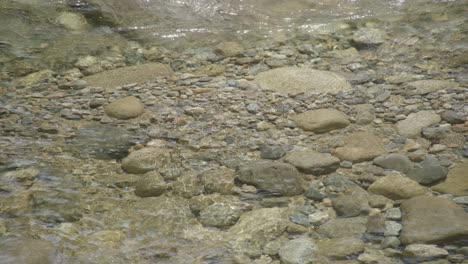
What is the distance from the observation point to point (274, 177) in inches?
129

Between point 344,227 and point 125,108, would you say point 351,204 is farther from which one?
point 125,108

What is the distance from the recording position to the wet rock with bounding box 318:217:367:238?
278 cm

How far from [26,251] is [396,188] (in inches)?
84.0

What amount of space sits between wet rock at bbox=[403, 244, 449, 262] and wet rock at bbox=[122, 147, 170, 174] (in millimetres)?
1703

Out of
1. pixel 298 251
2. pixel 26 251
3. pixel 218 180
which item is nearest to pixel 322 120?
pixel 218 180

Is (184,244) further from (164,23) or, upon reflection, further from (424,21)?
(424,21)

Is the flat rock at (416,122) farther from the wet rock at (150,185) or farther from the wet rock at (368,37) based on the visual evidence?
the wet rock at (150,185)

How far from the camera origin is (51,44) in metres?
5.34

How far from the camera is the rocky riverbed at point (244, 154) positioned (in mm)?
2732

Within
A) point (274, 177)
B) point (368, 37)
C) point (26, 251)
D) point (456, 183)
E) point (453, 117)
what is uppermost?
point (368, 37)

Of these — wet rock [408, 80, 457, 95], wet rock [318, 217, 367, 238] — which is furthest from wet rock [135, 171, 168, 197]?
wet rock [408, 80, 457, 95]

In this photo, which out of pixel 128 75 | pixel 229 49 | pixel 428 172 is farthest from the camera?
pixel 229 49

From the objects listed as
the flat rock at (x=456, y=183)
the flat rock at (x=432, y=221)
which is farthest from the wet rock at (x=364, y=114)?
the flat rock at (x=432, y=221)

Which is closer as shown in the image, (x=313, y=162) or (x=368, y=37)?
(x=313, y=162)
